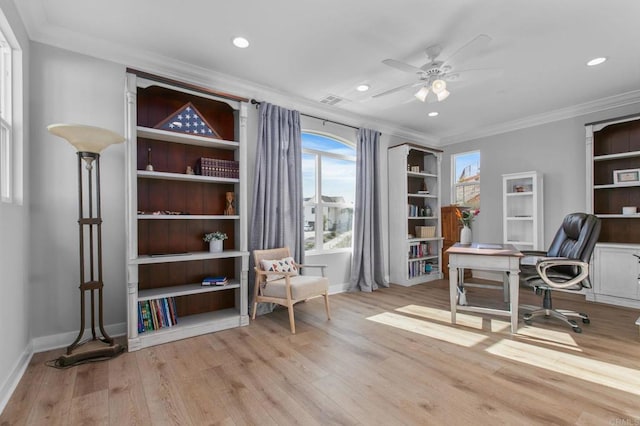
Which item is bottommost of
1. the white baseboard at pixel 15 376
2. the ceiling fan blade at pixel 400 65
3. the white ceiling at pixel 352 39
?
the white baseboard at pixel 15 376

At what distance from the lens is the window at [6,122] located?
7.11 feet

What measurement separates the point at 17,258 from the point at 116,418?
56.3 inches

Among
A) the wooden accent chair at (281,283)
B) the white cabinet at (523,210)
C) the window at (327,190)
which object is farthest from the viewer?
the white cabinet at (523,210)

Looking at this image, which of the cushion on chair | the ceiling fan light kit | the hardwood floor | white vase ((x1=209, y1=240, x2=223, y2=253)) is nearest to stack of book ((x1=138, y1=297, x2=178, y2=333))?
the hardwood floor

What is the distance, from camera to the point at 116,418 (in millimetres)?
1760

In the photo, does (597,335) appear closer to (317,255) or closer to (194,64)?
(317,255)

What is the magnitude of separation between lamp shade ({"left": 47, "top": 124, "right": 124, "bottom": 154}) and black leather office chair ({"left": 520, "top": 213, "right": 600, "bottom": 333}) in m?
4.09

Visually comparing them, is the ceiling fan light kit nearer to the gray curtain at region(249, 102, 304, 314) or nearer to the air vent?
the air vent

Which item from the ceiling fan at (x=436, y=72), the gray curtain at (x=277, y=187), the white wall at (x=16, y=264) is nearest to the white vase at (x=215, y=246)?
the gray curtain at (x=277, y=187)

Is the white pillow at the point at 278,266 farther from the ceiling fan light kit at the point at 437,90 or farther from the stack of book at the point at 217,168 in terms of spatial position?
the ceiling fan light kit at the point at 437,90

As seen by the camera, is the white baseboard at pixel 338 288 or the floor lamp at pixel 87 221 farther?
the white baseboard at pixel 338 288

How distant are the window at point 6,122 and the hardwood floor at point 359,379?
4.61 feet

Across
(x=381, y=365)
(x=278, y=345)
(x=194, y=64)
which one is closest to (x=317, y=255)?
(x=278, y=345)

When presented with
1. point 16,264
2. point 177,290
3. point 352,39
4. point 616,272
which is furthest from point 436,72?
point 16,264
